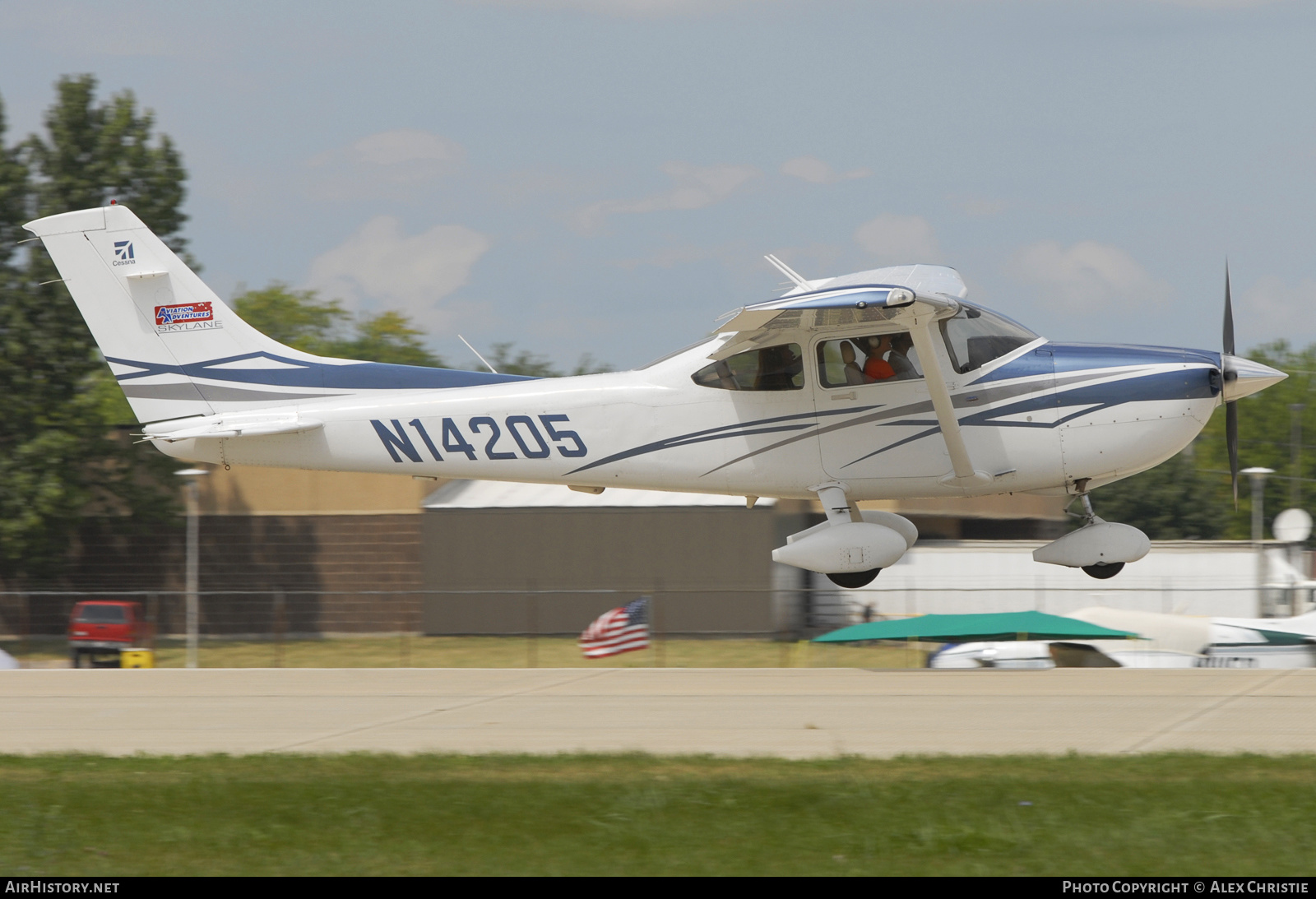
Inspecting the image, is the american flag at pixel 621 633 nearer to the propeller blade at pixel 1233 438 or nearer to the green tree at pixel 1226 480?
the propeller blade at pixel 1233 438

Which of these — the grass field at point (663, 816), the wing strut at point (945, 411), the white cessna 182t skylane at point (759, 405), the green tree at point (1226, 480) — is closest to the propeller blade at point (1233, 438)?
the white cessna 182t skylane at point (759, 405)

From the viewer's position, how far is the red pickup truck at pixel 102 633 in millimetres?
24688

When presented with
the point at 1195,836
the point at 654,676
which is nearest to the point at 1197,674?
the point at 654,676

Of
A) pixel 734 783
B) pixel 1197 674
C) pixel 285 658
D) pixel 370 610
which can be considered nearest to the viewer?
pixel 734 783

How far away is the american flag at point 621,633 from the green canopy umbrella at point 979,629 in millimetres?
3451

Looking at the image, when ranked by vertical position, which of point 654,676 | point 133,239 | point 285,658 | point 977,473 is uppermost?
point 133,239

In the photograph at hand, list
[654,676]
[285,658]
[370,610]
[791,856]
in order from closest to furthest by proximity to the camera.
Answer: [791,856] < [654,676] < [285,658] < [370,610]

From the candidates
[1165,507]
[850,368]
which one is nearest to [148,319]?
[850,368]

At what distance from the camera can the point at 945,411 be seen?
11953mm

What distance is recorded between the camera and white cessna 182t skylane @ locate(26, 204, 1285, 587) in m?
12.1

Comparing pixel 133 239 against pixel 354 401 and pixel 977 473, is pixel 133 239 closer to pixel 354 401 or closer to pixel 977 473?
pixel 354 401

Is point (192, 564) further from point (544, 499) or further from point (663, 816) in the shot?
point (663, 816)

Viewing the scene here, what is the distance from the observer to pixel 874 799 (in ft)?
26.5

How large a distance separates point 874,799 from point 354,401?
7.26 metres
